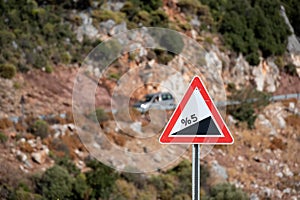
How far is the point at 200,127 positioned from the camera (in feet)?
Answer: 15.9

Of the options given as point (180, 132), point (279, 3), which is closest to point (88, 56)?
point (279, 3)

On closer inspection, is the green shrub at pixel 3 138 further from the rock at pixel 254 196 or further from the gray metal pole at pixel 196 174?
the gray metal pole at pixel 196 174

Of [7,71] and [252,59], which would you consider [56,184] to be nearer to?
[7,71]

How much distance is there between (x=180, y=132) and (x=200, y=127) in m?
0.19

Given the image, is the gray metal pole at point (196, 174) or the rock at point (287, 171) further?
the rock at point (287, 171)

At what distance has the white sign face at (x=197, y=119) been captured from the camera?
4861 mm

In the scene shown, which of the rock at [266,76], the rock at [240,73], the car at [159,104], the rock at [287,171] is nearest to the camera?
Answer: the car at [159,104]

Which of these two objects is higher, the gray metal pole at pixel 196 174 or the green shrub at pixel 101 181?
the green shrub at pixel 101 181

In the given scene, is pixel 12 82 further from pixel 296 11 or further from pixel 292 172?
pixel 296 11

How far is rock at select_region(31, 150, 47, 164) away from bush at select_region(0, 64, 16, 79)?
6073 mm

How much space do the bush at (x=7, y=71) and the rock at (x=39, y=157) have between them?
6.07 meters

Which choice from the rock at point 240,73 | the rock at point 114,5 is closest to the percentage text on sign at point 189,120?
the rock at point 114,5

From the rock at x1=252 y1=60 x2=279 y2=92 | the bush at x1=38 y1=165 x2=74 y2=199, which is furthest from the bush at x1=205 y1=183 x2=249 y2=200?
the rock at x1=252 y1=60 x2=279 y2=92

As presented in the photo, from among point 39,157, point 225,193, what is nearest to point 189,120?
point 225,193
